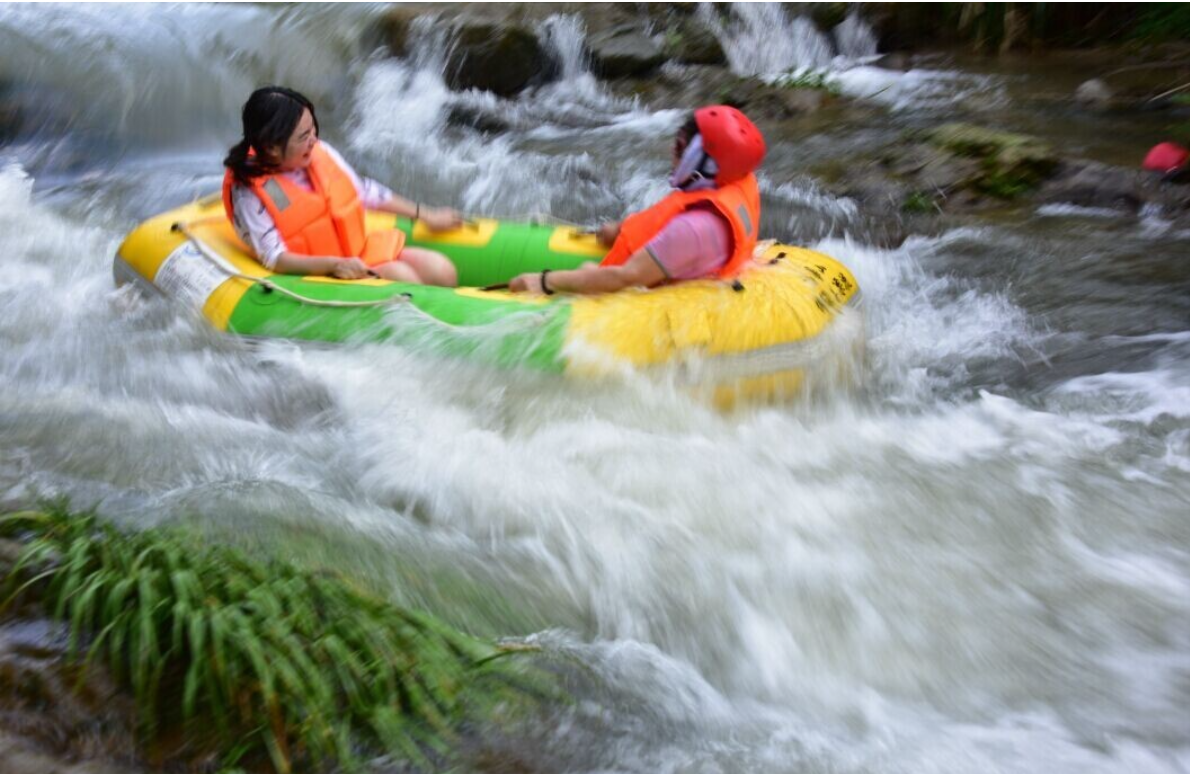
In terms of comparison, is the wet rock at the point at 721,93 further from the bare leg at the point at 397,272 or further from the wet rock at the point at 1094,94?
the bare leg at the point at 397,272

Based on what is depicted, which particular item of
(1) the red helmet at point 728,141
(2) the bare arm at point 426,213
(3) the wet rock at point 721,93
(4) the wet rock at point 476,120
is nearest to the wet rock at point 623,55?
(3) the wet rock at point 721,93

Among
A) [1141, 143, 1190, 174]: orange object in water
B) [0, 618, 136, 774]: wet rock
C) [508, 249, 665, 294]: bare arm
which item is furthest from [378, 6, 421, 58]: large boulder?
[0, 618, 136, 774]: wet rock

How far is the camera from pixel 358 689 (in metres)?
2.30

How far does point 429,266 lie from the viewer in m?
4.67

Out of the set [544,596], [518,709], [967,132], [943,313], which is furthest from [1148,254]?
[518,709]

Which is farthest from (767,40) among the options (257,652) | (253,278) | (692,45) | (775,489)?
(257,652)

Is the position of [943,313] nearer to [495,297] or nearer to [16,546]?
[495,297]

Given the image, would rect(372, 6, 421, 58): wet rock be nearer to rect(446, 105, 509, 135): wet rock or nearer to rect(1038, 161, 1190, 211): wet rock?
rect(446, 105, 509, 135): wet rock

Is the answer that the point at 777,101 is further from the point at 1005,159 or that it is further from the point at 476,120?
the point at 476,120

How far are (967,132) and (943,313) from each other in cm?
199

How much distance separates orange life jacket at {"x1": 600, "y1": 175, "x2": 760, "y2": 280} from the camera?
4.07m

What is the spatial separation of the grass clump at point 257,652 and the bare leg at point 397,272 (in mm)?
2044

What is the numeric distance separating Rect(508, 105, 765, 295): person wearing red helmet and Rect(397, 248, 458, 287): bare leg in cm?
71

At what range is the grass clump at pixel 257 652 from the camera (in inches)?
86.0
